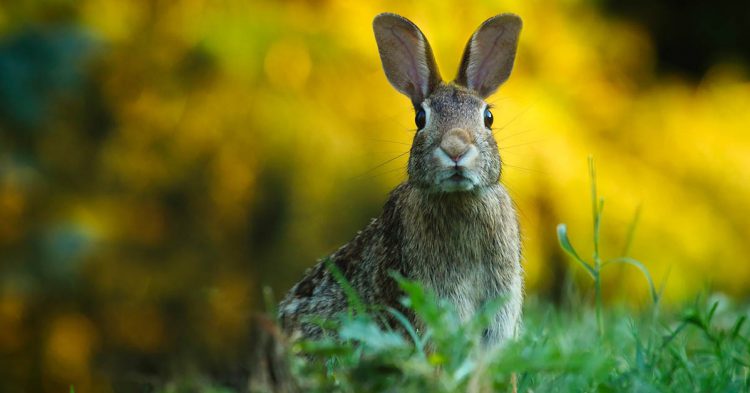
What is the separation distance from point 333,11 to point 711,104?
97.0 inches

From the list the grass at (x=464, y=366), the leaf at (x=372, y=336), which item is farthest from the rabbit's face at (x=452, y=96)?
the leaf at (x=372, y=336)

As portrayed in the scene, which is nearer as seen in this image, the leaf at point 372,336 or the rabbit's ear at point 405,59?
the leaf at point 372,336

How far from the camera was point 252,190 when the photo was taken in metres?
6.09

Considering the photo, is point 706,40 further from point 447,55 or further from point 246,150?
point 246,150

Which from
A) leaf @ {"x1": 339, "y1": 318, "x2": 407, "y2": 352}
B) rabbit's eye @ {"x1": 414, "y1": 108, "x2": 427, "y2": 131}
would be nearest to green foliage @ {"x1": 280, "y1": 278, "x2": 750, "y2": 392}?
leaf @ {"x1": 339, "y1": 318, "x2": 407, "y2": 352}

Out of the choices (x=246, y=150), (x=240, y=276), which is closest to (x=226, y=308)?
(x=240, y=276)

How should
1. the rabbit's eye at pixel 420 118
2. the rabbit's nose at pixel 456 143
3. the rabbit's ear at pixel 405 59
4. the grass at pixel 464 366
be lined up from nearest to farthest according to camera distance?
the grass at pixel 464 366, the rabbit's nose at pixel 456 143, the rabbit's eye at pixel 420 118, the rabbit's ear at pixel 405 59

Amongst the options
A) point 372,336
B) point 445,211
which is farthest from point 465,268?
point 372,336

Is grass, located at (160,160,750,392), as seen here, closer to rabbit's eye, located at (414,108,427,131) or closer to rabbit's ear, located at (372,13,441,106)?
rabbit's eye, located at (414,108,427,131)

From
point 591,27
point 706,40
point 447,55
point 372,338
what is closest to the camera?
point 372,338

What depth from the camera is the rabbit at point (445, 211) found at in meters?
2.94

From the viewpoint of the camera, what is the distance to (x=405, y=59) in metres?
3.32

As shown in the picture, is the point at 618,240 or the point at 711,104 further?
the point at 711,104

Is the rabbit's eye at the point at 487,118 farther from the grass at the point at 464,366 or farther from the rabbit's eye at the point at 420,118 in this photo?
the grass at the point at 464,366
